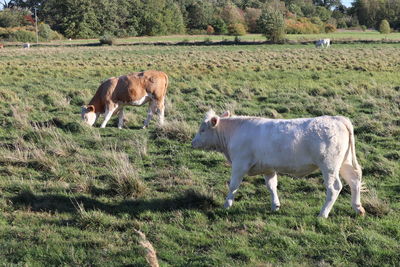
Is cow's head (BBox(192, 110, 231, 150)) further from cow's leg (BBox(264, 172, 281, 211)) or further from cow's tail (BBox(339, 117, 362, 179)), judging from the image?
cow's tail (BBox(339, 117, 362, 179))

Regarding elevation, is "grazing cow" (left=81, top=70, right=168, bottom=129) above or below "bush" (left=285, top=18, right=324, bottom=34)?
below

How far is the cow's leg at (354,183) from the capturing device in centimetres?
622

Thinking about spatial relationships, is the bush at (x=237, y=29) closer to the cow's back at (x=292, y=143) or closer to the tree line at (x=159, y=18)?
the tree line at (x=159, y=18)

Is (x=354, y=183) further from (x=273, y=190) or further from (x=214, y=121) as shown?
(x=214, y=121)

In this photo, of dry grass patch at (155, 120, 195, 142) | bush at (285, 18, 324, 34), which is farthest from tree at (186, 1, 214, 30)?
dry grass patch at (155, 120, 195, 142)

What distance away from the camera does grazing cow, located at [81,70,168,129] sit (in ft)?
40.4

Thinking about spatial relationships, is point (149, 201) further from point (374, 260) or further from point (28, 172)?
point (374, 260)

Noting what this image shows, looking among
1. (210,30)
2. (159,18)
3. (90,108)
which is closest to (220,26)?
(210,30)

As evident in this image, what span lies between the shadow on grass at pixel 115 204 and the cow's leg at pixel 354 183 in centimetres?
193

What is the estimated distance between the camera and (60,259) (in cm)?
514

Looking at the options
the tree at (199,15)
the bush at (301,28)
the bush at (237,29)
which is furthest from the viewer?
the tree at (199,15)

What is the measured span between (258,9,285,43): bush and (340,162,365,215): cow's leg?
58.5 meters

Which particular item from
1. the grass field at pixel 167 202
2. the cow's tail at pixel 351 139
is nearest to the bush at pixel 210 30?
the grass field at pixel 167 202

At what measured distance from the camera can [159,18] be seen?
304 ft
